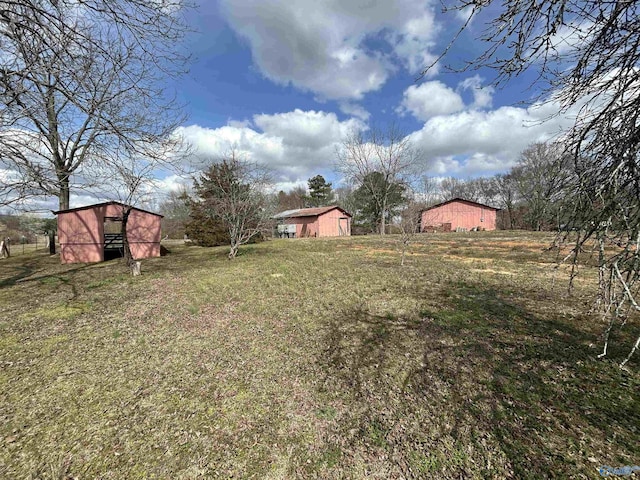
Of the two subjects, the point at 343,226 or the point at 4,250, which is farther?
the point at 343,226

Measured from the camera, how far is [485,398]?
2.70 m

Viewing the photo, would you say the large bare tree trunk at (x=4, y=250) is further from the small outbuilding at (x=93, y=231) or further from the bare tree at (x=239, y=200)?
the bare tree at (x=239, y=200)

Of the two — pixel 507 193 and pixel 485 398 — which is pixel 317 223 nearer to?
pixel 485 398

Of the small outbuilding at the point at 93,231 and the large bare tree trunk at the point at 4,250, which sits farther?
the large bare tree trunk at the point at 4,250

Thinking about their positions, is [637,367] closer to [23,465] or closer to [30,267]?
[23,465]

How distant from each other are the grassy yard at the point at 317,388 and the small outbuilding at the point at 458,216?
20.2 metres

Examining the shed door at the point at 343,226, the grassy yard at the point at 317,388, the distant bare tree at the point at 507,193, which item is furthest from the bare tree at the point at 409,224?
the distant bare tree at the point at 507,193

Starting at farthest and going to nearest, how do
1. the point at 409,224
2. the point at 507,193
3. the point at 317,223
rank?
the point at 507,193 → the point at 317,223 → the point at 409,224

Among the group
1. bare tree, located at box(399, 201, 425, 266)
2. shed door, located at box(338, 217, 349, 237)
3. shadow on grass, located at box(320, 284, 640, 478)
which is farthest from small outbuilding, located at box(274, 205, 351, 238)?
shadow on grass, located at box(320, 284, 640, 478)

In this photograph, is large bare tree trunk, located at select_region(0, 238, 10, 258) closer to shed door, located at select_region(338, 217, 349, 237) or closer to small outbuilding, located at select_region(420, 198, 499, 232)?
shed door, located at select_region(338, 217, 349, 237)

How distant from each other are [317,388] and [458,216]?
2576cm

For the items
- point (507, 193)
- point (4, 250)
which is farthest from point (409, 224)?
point (507, 193)

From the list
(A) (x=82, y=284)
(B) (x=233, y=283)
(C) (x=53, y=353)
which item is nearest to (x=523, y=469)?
(C) (x=53, y=353)

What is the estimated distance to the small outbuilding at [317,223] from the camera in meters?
25.5
